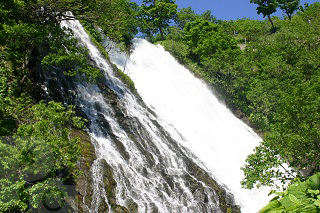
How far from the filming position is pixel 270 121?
111ft

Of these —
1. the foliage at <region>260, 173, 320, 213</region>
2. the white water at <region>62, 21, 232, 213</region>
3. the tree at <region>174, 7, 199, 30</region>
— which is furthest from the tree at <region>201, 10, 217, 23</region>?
the foliage at <region>260, 173, 320, 213</region>

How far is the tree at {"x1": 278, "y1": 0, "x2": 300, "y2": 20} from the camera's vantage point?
6488 centimetres

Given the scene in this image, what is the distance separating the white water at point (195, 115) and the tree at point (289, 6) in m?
38.9

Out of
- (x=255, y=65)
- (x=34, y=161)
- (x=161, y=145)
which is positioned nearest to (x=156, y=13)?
(x=255, y=65)

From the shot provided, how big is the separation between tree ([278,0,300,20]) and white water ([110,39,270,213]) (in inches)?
1531

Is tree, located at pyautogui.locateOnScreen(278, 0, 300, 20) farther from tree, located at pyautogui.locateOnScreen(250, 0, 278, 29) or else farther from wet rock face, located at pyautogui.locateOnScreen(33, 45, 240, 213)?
wet rock face, located at pyautogui.locateOnScreen(33, 45, 240, 213)

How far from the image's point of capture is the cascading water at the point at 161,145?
14578 mm

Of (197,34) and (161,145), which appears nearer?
(161,145)

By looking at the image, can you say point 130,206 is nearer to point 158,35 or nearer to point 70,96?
point 70,96

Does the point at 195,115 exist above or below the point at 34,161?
above

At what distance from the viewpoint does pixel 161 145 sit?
→ 18891 millimetres

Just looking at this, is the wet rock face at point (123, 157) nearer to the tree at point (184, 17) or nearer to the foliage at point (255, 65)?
the foliage at point (255, 65)

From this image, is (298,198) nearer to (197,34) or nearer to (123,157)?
(123,157)

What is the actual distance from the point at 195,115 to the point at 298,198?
2699cm
